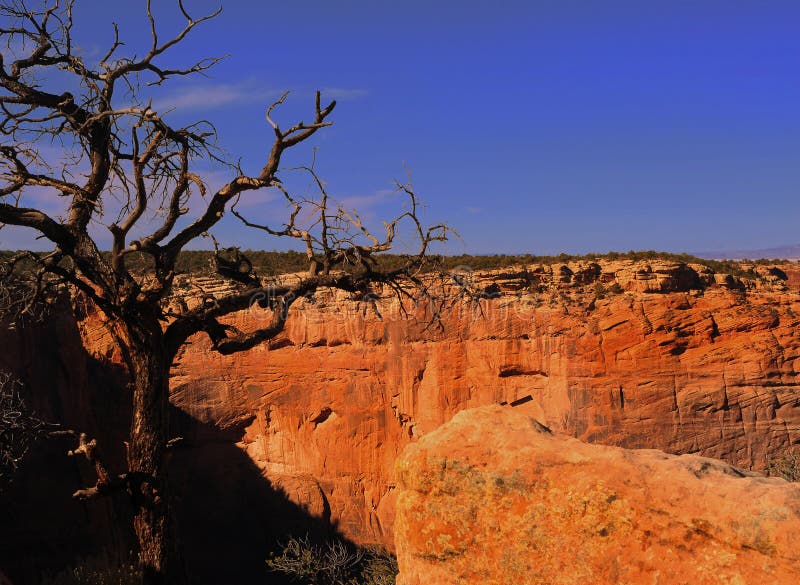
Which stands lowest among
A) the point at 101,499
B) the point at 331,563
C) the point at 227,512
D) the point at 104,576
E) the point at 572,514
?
the point at 331,563

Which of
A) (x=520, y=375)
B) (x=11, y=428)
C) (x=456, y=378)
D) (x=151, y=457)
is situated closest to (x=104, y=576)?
(x=151, y=457)

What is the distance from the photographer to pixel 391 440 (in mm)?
18734

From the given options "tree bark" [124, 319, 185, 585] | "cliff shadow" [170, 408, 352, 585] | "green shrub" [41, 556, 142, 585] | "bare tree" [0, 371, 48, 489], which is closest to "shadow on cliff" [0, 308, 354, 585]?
"cliff shadow" [170, 408, 352, 585]

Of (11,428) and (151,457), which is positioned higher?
(11,428)

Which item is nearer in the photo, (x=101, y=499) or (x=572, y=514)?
(x=572, y=514)

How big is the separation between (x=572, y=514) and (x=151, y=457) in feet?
15.7

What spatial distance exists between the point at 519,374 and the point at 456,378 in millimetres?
1541

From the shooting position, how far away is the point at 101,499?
15008mm

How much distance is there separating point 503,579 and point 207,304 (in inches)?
191

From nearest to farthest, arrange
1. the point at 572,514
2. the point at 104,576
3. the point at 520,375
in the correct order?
the point at 572,514 → the point at 104,576 → the point at 520,375

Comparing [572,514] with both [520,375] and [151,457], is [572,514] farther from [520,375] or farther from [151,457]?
[520,375]

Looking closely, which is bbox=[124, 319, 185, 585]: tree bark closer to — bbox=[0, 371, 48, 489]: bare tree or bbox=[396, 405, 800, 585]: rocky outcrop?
bbox=[0, 371, 48, 489]: bare tree

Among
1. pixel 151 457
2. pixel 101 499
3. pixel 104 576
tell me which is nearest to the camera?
pixel 151 457

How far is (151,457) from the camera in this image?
8344 mm
